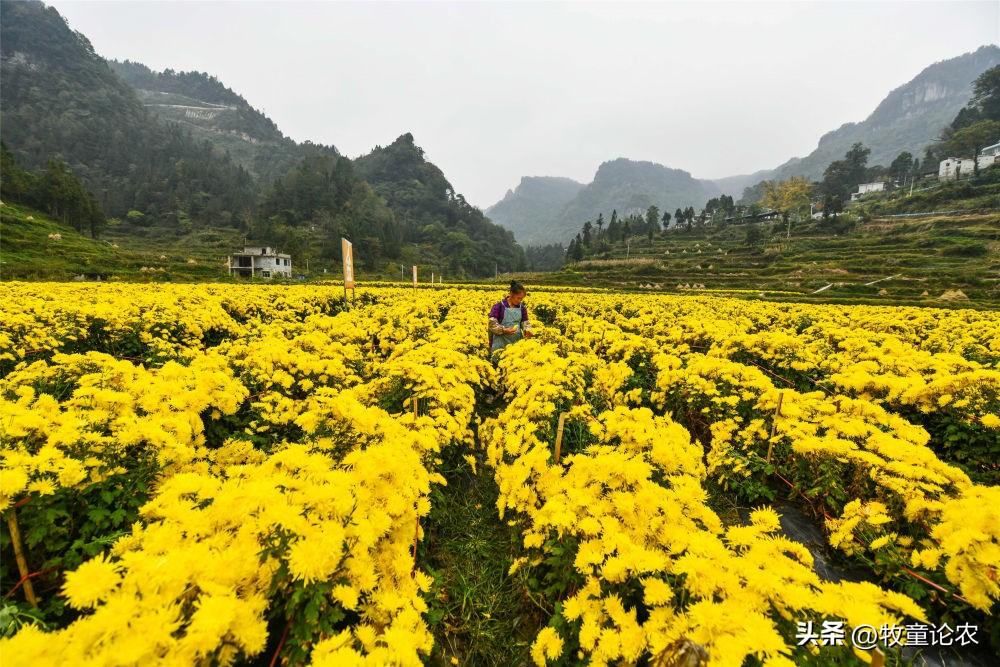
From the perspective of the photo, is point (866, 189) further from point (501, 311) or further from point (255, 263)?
point (255, 263)

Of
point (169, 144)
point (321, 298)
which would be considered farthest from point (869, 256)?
point (169, 144)

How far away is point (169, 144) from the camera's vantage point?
115625mm

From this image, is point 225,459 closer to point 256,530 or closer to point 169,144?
point 256,530

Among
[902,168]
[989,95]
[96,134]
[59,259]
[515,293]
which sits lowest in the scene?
[515,293]

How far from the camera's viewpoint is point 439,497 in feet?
13.1

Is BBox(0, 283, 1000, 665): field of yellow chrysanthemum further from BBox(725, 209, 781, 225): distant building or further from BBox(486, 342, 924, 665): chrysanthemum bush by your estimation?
BBox(725, 209, 781, 225): distant building

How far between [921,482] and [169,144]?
158 metres

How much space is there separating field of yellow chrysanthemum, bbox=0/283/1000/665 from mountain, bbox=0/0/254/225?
343ft

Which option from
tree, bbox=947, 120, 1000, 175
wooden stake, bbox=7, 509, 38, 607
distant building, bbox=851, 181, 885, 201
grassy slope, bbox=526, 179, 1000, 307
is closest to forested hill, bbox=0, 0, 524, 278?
grassy slope, bbox=526, 179, 1000, 307

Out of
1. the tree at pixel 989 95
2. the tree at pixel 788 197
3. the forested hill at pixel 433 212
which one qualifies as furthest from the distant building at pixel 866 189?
the forested hill at pixel 433 212

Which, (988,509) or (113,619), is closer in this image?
(113,619)

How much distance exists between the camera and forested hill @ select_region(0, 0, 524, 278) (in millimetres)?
80188

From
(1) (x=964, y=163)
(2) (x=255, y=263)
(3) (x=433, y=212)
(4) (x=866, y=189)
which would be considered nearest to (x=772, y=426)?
(2) (x=255, y=263)

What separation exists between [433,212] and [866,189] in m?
109
